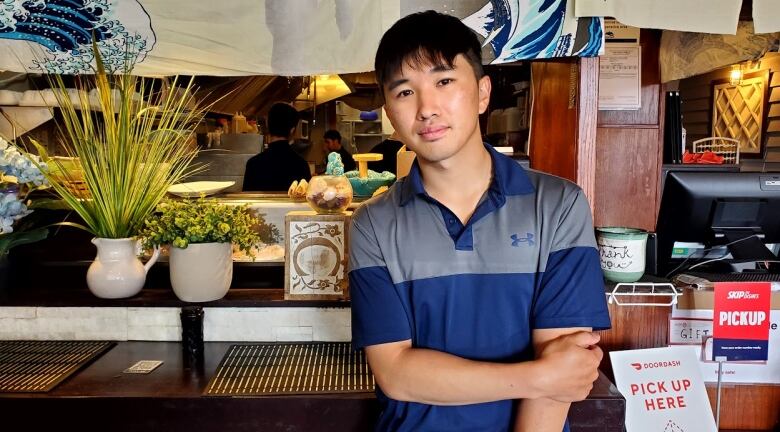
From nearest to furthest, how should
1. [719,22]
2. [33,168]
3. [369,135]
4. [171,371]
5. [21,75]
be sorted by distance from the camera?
[171,371]
[33,168]
[719,22]
[21,75]
[369,135]

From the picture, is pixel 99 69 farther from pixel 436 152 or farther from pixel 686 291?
pixel 686 291

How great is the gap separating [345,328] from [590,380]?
3.37 ft

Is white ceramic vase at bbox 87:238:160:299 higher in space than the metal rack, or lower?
higher

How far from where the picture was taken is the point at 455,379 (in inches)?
49.8

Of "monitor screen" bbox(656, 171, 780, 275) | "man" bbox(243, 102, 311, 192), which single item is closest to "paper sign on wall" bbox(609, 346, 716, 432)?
"monitor screen" bbox(656, 171, 780, 275)

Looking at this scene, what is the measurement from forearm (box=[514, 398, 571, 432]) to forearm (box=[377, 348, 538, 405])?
7 cm

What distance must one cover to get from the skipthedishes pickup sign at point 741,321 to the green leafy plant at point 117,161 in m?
1.96

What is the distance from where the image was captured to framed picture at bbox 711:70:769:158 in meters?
6.29

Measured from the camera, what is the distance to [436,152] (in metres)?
1.36

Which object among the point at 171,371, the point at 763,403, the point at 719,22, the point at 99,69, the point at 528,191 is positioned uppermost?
the point at 719,22

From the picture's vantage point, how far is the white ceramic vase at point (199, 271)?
203cm

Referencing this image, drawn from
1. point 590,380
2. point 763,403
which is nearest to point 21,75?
point 590,380

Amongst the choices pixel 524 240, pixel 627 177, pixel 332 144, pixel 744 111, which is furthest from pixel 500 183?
pixel 744 111

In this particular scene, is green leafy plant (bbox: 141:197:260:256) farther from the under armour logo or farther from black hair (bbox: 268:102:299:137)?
black hair (bbox: 268:102:299:137)
